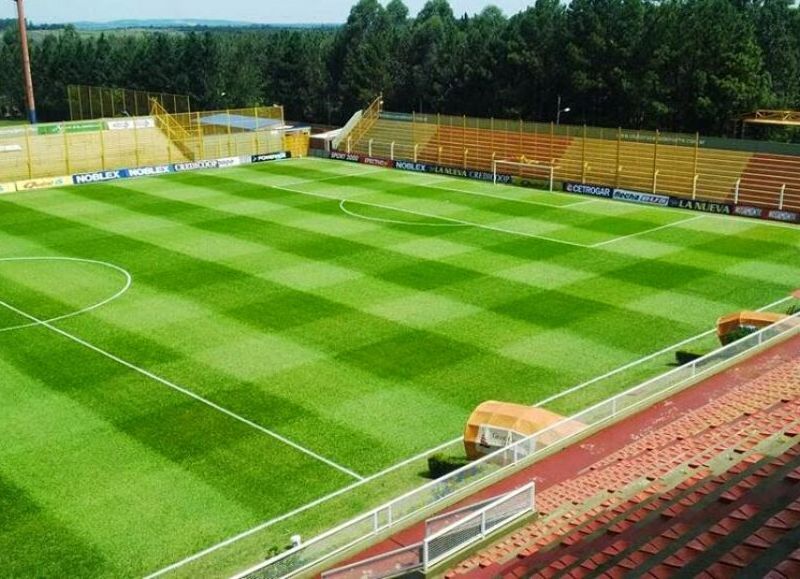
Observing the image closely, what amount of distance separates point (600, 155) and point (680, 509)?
4210 centimetres

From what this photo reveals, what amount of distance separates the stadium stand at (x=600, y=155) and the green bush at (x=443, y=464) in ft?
95.5

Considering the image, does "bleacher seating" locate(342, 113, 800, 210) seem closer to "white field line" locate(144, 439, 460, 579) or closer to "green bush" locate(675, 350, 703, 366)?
"green bush" locate(675, 350, 703, 366)

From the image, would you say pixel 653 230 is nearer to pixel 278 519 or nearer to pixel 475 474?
pixel 475 474

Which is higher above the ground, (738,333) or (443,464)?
(738,333)

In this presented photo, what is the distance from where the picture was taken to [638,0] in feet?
254

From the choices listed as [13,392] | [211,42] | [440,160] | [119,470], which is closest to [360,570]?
[119,470]

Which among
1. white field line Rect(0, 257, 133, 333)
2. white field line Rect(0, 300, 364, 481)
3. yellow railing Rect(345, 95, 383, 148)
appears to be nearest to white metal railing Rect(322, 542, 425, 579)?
white field line Rect(0, 300, 364, 481)

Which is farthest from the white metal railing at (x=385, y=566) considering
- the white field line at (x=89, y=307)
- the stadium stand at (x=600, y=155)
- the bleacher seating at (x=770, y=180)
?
the bleacher seating at (x=770, y=180)

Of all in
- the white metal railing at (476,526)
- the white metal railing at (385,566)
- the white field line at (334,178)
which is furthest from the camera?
the white field line at (334,178)

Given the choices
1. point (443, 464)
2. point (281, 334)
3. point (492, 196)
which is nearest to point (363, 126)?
point (492, 196)

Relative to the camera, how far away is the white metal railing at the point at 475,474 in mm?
11438

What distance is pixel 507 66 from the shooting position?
8219cm

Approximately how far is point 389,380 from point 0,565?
9.47 m

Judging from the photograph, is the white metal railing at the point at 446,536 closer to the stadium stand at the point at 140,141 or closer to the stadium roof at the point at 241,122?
the stadium stand at the point at 140,141
